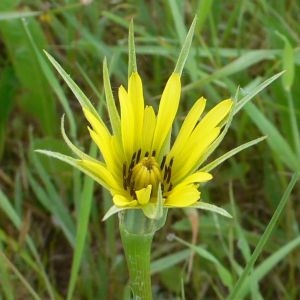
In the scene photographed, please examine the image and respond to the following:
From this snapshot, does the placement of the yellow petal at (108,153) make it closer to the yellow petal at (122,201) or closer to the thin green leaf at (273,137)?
the yellow petal at (122,201)

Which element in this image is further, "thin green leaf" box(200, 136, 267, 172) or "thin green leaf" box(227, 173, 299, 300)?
"thin green leaf" box(227, 173, 299, 300)

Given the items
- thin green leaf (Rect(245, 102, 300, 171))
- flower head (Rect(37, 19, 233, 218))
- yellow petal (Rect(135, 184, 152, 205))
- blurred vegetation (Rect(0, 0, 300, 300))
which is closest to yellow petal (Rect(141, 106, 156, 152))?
flower head (Rect(37, 19, 233, 218))

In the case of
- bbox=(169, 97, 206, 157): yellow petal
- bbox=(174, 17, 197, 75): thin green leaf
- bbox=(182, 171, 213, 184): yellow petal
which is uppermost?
bbox=(174, 17, 197, 75): thin green leaf

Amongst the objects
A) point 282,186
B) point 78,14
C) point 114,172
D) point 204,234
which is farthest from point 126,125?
point 78,14

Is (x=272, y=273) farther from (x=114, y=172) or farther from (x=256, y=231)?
(x=114, y=172)

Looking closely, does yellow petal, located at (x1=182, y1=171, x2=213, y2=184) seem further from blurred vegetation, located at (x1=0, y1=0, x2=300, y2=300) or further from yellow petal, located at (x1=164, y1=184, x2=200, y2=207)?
blurred vegetation, located at (x1=0, y1=0, x2=300, y2=300)

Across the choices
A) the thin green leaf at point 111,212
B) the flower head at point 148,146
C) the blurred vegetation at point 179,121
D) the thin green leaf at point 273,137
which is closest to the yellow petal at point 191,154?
the flower head at point 148,146

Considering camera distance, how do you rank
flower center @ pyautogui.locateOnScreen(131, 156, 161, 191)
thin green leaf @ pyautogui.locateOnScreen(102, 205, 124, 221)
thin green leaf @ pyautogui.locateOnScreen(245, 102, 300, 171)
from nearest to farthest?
1. thin green leaf @ pyautogui.locateOnScreen(102, 205, 124, 221)
2. flower center @ pyautogui.locateOnScreen(131, 156, 161, 191)
3. thin green leaf @ pyautogui.locateOnScreen(245, 102, 300, 171)
